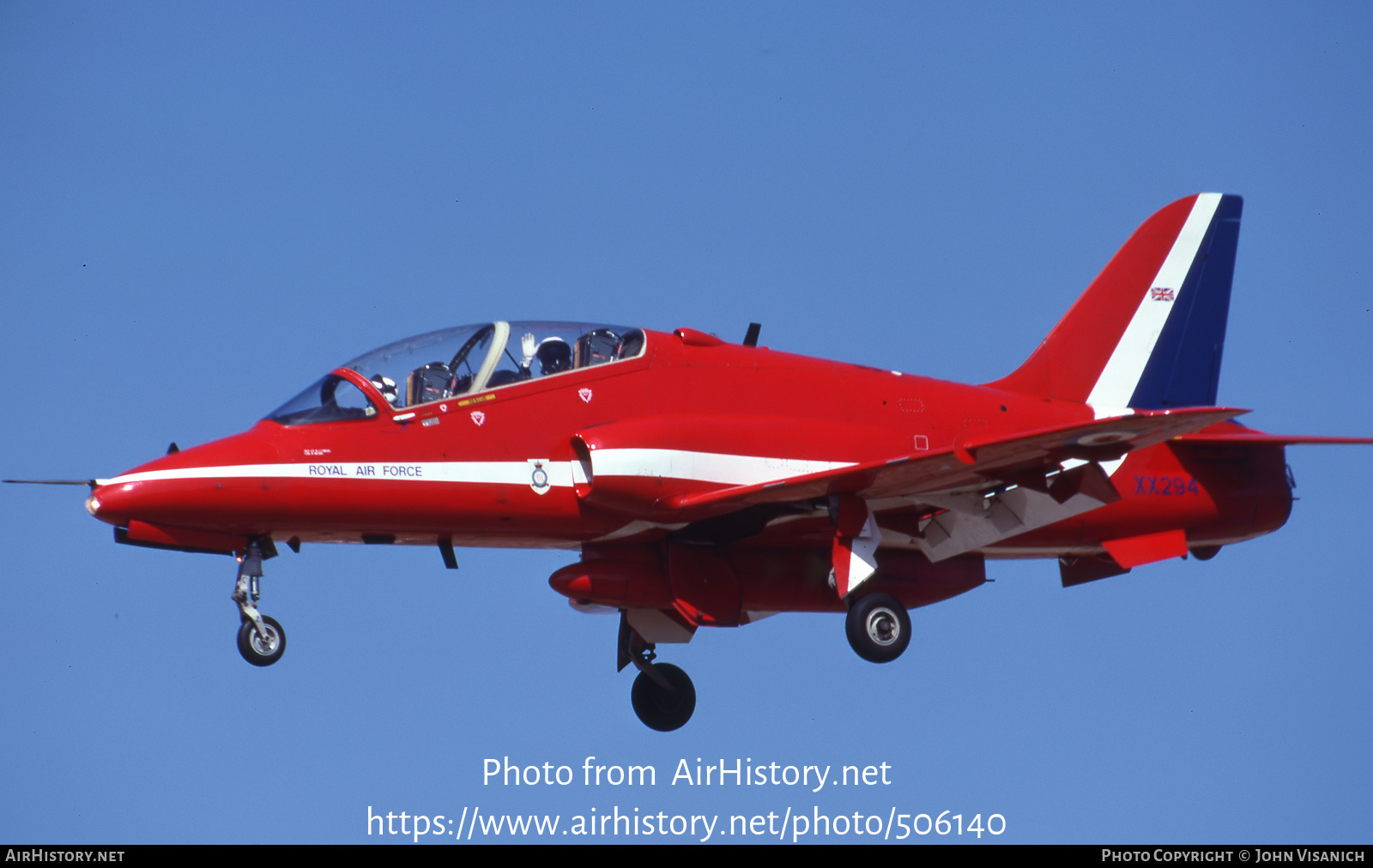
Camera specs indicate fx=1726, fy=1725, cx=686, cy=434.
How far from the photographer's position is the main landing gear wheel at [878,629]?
18906 mm

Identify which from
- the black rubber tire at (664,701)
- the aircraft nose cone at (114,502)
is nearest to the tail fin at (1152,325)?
the black rubber tire at (664,701)

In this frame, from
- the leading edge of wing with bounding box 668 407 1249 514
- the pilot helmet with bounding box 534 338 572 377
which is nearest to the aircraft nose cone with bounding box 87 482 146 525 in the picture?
the pilot helmet with bounding box 534 338 572 377

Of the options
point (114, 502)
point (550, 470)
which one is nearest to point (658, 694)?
point (550, 470)

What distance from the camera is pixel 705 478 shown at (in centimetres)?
1834

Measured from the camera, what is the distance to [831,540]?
67.9ft

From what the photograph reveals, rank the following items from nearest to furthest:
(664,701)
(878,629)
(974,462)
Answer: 1. (974,462)
2. (878,629)
3. (664,701)

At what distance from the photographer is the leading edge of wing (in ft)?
57.5

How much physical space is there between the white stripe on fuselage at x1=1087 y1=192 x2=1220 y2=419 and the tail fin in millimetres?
11

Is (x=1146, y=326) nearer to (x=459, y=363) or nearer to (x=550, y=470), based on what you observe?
(x=550, y=470)

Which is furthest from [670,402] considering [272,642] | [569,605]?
[272,642]

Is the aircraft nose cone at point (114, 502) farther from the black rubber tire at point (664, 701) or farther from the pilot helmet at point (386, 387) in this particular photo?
the black rubber tire at point (664, 701)

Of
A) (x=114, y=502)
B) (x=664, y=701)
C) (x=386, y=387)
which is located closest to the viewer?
(x=114, y=502)

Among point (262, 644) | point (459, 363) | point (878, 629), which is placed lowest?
point (262, 644)

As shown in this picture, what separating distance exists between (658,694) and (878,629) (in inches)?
165
